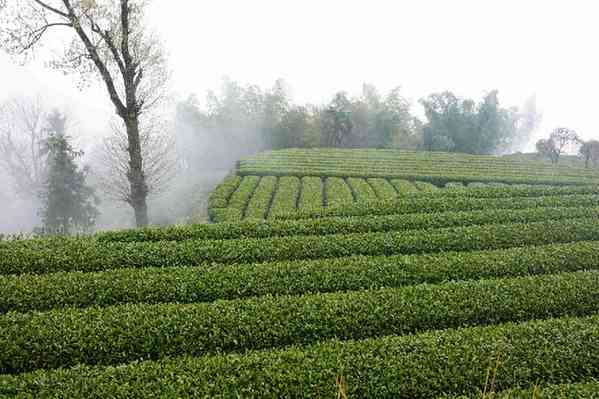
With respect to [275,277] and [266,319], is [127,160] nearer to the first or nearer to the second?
[275,277]

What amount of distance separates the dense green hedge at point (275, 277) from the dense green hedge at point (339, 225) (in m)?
2.86

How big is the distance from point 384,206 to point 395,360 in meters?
11.5

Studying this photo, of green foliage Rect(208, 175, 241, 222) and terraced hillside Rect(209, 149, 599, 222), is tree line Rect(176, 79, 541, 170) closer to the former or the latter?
terraced hillside Rect(209, 149, 599, 222)

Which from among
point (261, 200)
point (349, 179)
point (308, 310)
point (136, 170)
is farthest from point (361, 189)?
point (308, 310)

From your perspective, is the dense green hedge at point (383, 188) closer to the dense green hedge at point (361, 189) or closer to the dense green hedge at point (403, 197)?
the dense green hedge at point (361, 189)

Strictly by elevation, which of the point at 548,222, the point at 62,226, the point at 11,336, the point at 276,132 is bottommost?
the point at 62,226

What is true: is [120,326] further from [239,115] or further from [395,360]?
[239,115]

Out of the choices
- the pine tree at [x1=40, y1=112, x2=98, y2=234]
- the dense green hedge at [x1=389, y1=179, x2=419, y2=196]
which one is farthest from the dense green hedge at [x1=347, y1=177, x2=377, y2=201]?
the pine tree at [x1=40, y1=112, x2=98, y2=234]

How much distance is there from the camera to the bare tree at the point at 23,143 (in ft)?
174

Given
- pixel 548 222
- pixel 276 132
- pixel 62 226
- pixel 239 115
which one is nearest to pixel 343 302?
pixel 548 222

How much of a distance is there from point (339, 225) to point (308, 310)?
20.8ft

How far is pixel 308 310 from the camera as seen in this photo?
9547mm

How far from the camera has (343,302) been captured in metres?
9.90

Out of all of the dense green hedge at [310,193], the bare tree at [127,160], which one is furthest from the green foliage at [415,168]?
the bare tree at [127,160]
